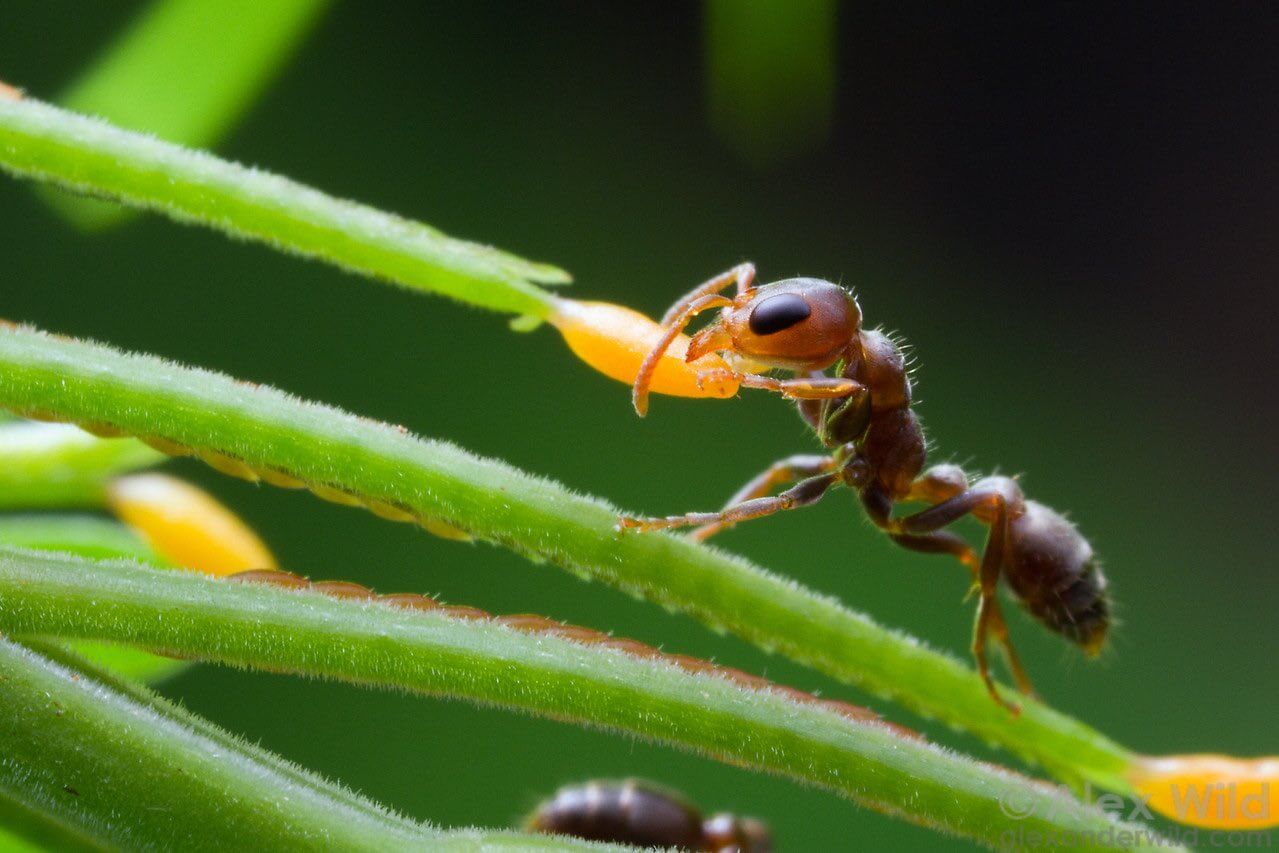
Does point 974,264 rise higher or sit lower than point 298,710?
higher

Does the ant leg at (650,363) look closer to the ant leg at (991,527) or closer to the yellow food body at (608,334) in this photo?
the yellow food body at (608,334)

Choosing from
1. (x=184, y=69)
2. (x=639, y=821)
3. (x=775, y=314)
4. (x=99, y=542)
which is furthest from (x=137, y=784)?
(x=184, y=69)

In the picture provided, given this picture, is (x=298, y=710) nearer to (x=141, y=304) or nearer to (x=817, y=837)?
(x=141, y=304)

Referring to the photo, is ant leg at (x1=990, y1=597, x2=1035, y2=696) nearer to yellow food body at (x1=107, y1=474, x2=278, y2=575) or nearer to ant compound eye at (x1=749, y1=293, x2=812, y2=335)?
ant compound eye at (x1=749, y1=293, x2=812, y2=335)

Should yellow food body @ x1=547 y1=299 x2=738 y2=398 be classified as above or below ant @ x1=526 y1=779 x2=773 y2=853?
above

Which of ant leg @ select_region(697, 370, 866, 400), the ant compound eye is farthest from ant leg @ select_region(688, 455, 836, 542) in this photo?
the ant compound eye

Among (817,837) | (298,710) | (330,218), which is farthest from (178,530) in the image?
(817,837)

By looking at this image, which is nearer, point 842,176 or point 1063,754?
point 1063,754
